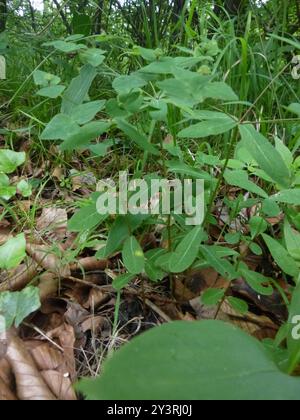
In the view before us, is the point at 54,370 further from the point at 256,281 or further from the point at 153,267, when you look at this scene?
the point at 256,281

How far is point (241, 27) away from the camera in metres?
2.41

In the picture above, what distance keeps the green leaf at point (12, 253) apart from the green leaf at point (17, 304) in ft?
0.22

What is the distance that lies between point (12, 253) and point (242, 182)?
500 mm

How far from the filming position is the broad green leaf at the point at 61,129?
791 millimetres

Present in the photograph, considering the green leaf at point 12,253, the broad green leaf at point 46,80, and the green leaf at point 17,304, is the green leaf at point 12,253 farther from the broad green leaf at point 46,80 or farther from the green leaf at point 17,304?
the broad green leaf at point 46,80

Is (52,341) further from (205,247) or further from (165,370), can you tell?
(165,370)

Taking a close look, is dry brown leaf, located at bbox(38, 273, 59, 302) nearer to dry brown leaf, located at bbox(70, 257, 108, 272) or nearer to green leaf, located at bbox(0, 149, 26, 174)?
dry brown leaf, located at bbox(70, 257, 108, 272)

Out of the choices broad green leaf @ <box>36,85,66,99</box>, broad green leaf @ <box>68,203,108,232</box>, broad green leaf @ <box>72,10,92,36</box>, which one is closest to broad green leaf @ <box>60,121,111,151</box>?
broad green leaf @ <box>68,203,108,232</box>

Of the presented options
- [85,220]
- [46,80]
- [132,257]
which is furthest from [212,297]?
[46,80]

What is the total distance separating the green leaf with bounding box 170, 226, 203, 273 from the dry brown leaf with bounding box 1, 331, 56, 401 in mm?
312

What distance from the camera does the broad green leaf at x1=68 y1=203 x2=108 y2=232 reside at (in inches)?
32.3

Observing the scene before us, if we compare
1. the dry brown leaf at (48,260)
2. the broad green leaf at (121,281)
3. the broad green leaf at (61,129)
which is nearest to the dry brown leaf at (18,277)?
the dry brown leaf at (48,260)
